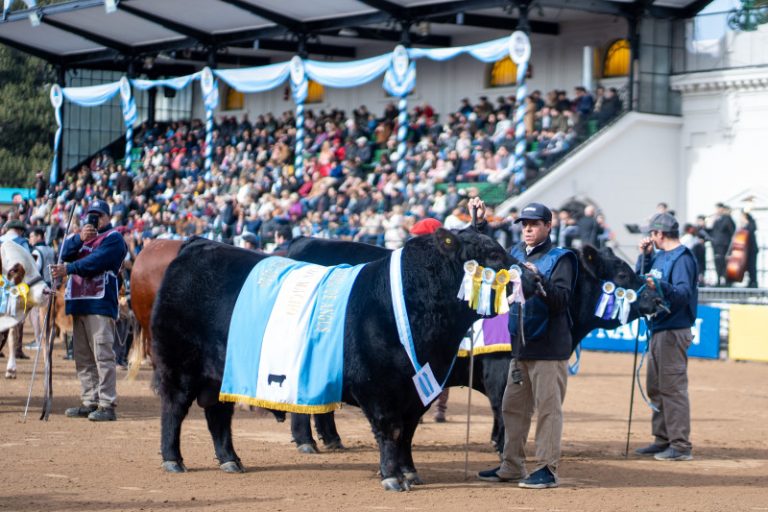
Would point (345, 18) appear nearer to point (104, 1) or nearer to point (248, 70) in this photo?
point (248, 70)

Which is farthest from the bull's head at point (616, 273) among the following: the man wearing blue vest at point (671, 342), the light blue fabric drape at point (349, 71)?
the light blue fabric drape at point (349, 71)

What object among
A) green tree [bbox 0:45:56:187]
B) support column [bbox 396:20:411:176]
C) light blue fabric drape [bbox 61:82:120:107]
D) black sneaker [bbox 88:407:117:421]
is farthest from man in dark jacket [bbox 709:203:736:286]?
green tree [bbox 0:45:56:187]

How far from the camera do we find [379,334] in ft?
29.4

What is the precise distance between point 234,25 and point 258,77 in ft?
8.46

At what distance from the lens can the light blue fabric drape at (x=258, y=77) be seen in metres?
32.8

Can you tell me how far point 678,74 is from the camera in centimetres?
3005

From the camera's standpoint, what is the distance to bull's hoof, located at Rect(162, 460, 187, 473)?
955 centimetres

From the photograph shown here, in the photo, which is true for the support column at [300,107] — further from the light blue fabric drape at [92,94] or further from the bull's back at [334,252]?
the bull's back at [334,252]

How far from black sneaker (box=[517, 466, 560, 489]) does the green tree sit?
46.1m

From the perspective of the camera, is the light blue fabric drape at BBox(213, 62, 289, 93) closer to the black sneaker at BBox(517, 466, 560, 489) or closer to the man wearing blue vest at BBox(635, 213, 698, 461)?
the man wearing blue vest at BBox(635, 213, 698, 461)

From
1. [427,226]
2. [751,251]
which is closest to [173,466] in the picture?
[427,226]

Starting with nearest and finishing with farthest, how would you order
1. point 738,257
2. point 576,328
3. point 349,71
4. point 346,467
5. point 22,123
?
point 346,467 < point 576,328 < point 738,257 < point 349,71 < point 22,123

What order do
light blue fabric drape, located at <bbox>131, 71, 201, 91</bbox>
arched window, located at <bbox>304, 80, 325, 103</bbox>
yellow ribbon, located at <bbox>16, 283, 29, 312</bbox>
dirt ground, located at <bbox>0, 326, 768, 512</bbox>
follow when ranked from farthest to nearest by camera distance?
arched window, located at <bbox>304, 80, 325, 103</bbox>
light blue fabric drape, located at <bbox>131, 71, 201, 91</bbox>
yellow ribbon, located at <bbox>16, 283, 29, 312</bbox>
dirt ground, located at <bbox>0, 326, 768, 512</bbox>

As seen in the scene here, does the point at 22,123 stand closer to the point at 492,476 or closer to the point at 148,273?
the point at 148,273
